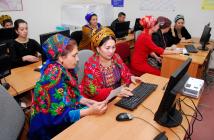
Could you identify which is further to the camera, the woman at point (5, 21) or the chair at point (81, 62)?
the woman at point (5, 21)

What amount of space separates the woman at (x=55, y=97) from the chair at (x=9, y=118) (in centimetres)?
11

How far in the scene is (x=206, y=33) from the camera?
122 inches

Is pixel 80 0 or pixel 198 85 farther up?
pixel 80 0

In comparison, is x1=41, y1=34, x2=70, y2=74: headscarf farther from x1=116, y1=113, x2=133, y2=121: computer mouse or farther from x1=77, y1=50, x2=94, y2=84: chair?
x1=77, y1=50, x2=94, y2=84: chair

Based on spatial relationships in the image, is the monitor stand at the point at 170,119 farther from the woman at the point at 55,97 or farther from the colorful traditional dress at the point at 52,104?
the colorful traditional dress at the point at 52,104

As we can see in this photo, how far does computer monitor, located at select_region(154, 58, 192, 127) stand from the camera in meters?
1.03

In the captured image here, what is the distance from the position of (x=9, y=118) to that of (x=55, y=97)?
283 mm

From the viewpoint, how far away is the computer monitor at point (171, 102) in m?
1.03

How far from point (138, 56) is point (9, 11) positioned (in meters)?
2.53

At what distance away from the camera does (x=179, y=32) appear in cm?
411

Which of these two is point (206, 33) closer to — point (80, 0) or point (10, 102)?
point (10, 102)

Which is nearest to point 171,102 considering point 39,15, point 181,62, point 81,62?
point 81,62

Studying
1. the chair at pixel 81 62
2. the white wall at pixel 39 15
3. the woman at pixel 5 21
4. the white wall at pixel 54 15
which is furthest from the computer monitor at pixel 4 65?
the white wall at pixel 54 15

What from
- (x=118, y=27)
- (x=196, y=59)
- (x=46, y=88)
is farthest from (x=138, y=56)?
(x=46, y=88)
